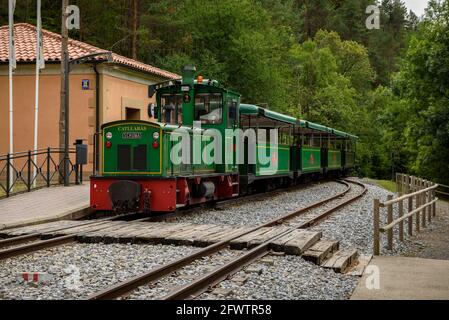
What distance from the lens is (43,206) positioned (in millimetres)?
14242

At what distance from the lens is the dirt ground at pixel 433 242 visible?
426 inches

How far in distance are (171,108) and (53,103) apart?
853 centimetres

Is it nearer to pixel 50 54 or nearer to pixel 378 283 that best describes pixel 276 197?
pixel 50 54

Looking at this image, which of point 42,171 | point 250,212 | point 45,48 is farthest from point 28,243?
point 45,48

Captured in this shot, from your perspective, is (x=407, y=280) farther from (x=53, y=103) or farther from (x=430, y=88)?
(x=430, y=88)

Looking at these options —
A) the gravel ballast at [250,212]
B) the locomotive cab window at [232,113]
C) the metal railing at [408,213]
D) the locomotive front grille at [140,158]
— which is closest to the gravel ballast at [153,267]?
the metal railing at [408,213]

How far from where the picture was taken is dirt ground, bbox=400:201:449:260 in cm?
1081

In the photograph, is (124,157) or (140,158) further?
(124,157)

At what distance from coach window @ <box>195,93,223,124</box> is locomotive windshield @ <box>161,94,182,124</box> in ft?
1.48

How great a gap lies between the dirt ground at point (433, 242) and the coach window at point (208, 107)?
19.3 feet

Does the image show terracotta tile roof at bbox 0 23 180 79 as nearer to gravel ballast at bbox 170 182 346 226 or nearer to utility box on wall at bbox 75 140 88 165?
utility box on wall at bbox 75 140 88 165

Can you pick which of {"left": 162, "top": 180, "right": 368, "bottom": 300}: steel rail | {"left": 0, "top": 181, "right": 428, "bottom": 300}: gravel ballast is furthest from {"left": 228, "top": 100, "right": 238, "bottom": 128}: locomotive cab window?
{"left": 162, "top": 180, "right": 368, "bottom": 300}: steel rail
